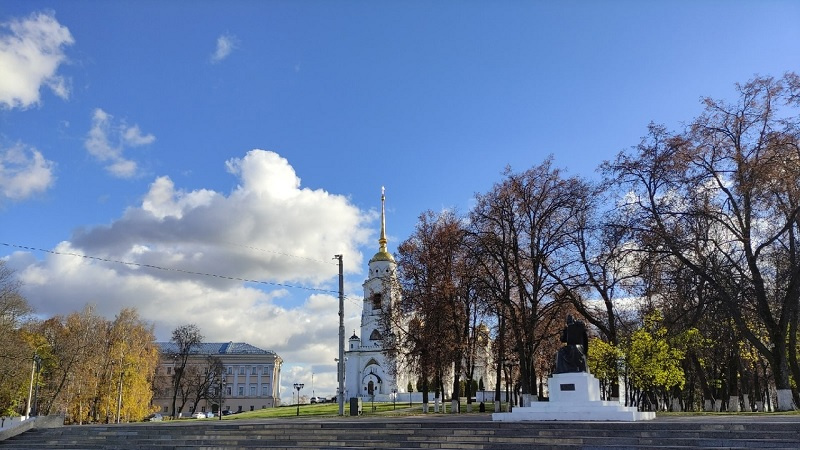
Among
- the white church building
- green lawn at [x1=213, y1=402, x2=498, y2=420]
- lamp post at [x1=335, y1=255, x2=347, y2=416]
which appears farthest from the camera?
the white church building

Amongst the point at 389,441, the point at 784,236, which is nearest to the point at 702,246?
the point at 784,236

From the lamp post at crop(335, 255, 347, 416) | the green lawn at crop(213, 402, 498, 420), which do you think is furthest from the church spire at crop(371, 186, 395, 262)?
the lamp post at crop(335, 255, 347, 416)

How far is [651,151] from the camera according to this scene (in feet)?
87.5

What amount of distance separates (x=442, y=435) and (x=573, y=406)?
4.66m

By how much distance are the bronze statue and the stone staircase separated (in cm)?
289

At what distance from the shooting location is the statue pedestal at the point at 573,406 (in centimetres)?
1805

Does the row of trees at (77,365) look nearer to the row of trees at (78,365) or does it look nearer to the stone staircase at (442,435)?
the row of trees at (78,365)

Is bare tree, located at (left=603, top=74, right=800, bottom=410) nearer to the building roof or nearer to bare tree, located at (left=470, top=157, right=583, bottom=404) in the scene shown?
bare tree, located at (left=470, top=157, right=583, bottom=404)

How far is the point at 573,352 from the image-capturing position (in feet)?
65.7

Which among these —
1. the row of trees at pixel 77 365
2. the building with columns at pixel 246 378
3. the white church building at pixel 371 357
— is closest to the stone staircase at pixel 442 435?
the row of trees at pixel 77 365

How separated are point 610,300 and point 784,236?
796cm

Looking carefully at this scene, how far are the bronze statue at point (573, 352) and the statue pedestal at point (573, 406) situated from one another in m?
0.44

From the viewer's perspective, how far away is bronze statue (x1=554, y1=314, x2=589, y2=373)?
19891 mm

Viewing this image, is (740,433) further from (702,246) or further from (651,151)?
(651,151)
